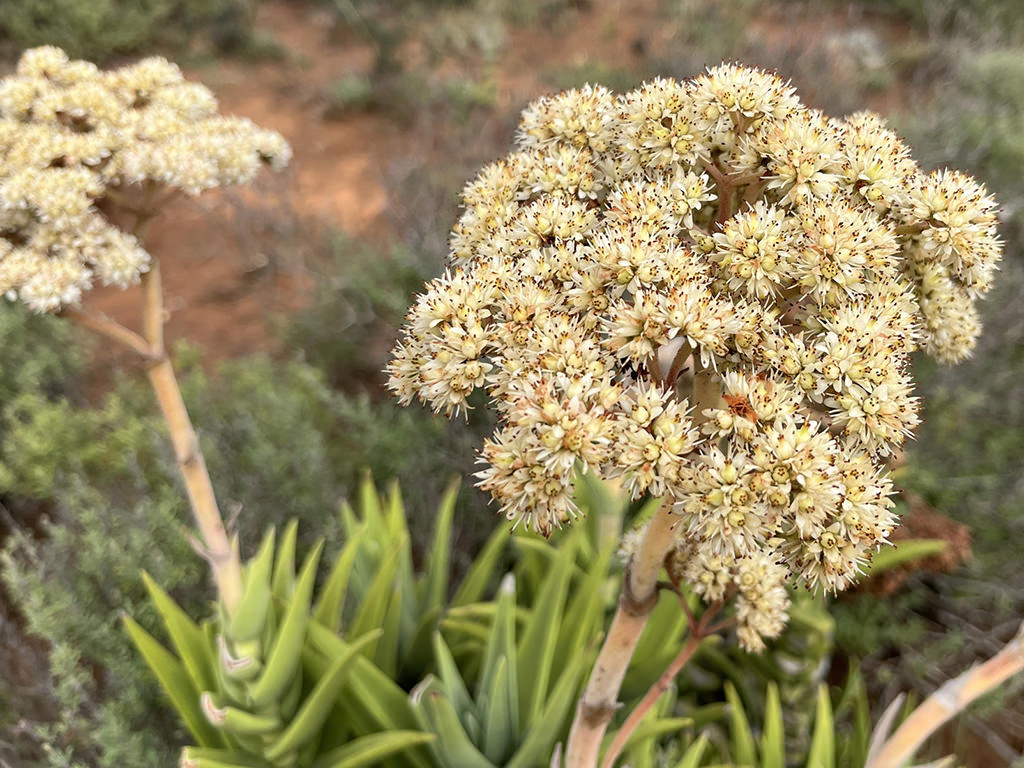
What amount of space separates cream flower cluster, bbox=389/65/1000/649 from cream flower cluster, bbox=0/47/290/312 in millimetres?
839

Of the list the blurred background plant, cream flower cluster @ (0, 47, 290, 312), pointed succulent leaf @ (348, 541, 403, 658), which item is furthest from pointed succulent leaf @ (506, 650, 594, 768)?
cream flower cluster @ (0, 47, 290, 312)

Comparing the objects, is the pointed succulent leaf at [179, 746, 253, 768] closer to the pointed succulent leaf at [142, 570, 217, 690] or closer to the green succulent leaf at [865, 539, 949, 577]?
the pointed succulent leaf at [142, 570, 217, 690]

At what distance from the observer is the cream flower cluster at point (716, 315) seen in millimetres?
970

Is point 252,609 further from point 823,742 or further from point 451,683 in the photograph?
point 823,742

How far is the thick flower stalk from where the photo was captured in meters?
1.57

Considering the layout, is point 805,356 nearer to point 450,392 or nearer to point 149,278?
point 450,392

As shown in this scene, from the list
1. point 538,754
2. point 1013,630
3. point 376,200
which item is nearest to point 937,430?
point 1013,630

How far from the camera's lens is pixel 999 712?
9.55 ft

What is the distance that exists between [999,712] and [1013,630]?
1.14 feet

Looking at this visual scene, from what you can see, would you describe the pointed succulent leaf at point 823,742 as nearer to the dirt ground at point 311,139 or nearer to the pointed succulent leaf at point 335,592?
the pointed succulent leaf at point 335,592

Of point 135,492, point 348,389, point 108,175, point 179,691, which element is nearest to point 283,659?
point 179,691

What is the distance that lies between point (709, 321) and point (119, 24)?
8.53 metres

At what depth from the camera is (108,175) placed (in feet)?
5.62

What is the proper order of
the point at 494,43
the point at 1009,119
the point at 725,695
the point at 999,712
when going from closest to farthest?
the point at 725,695, the point at 999,712, the point at 1009,119, the point at 494,43
